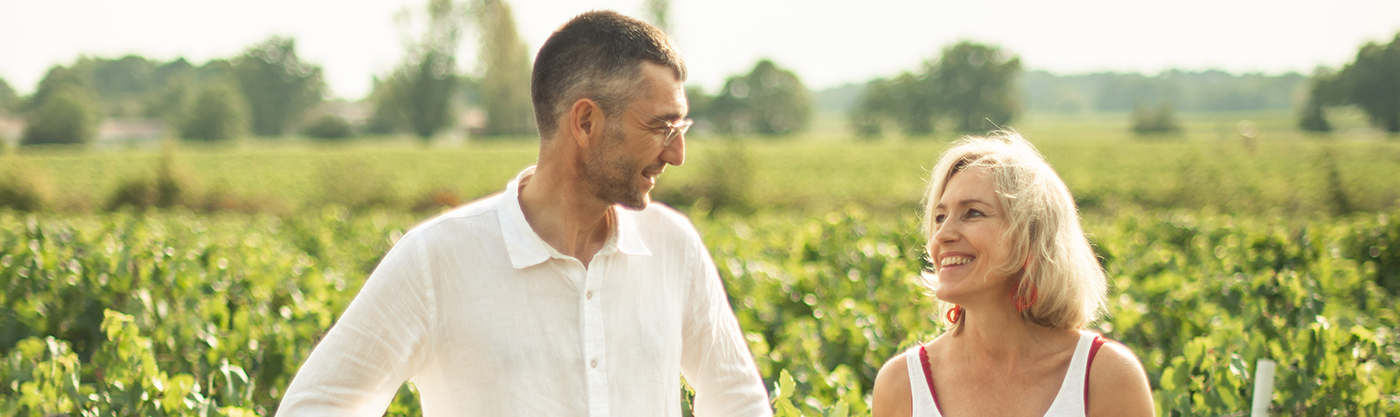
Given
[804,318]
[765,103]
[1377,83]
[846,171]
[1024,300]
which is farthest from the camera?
[765,103]

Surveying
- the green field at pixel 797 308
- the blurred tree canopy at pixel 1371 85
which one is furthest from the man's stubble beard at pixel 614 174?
the blurred tree canopy at pixel 1371 85

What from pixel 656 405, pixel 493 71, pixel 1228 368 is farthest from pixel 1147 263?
pixel 493 71

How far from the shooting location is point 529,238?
1733mm

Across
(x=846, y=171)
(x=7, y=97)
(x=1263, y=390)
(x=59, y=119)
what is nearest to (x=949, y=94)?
(x=846, y=171)

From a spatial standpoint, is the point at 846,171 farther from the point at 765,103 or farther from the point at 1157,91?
the point at 1157,91

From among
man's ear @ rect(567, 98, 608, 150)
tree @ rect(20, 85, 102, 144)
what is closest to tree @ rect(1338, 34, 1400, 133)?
man's ear @ rect(567, 98, 608, 150)

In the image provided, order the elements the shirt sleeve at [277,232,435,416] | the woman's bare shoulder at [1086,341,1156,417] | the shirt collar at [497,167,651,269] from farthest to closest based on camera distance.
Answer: the woman's bare shoulder at [1086,341,1156,417], the shirt collar at [497,167,651,269], the shirt sleeve at [277,232,435,416]

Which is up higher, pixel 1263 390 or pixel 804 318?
pixel 1263 390

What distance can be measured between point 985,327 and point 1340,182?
1233 inches

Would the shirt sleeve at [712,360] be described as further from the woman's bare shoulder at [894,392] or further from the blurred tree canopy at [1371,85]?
the blurred tree canopy at [1371,85]

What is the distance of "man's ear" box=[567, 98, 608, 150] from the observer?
1719mm

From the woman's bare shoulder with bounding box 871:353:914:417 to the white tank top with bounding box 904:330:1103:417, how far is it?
0.07 ft

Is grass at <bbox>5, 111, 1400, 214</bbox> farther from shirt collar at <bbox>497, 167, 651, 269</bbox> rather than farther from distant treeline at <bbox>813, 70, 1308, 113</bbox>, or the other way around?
shirt collar at <bbox>497, 167, 651, 269</bbox>

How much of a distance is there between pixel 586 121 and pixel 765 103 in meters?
94.5
